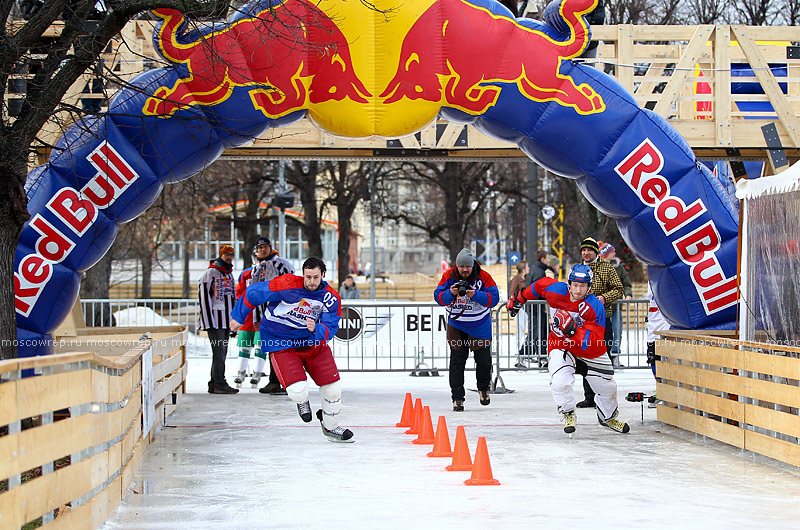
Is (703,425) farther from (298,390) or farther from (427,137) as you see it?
(427,137)

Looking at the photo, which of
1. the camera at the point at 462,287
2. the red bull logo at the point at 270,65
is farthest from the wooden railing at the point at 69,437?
the camera at the point at 462,287

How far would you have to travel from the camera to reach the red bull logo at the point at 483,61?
9664 millimetres

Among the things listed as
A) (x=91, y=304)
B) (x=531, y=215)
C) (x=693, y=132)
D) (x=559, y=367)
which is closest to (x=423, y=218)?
(x=531, y=215)

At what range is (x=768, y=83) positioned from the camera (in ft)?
37.7

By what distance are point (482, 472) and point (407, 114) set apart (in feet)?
13.7

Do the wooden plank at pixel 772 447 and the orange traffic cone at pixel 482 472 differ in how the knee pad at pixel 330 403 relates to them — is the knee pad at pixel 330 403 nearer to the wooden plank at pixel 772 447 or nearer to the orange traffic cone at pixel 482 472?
the orange traffic cone at pixel 482 472

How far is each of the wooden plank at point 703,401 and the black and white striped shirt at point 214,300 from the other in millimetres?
5590

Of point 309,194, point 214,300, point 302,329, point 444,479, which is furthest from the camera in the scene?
point 309,194

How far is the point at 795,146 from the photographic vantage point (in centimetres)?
1162

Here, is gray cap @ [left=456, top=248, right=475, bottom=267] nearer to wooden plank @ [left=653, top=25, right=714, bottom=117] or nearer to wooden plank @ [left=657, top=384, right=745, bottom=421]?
wooden plank @ [left=657, top=384, right=745, bottom=421]

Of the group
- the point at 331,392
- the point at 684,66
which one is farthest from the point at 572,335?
the point at 684,66

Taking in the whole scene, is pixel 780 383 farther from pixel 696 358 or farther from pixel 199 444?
pixel 199 444

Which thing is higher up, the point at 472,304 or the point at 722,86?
the point at 722,86

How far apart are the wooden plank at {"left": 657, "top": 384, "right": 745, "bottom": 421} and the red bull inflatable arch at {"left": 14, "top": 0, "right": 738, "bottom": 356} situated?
76 cm
